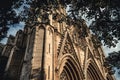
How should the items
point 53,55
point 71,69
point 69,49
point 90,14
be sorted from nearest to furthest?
point 90,14
point 53,55
point 71,69
point 69,49

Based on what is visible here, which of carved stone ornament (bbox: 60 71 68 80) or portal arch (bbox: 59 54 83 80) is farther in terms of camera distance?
portal arch (bbox: 59 54 83 80)

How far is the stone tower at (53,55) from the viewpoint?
1580 centimetres

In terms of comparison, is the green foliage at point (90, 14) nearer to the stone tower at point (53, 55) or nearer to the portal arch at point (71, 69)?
the stone tower at point (53, 55)

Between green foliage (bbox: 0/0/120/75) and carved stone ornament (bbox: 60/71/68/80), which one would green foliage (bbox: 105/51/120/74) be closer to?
green foliage (bbox: 0/0/120/75)

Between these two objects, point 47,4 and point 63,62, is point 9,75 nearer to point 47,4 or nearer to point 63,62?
point 63,62

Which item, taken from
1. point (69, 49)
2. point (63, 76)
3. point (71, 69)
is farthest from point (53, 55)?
point (69, 49)

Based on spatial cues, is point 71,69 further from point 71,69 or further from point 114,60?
point 114,60

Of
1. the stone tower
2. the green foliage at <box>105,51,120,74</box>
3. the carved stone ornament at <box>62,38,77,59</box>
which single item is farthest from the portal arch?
the green foliage at <box>105,51,120,74</box>

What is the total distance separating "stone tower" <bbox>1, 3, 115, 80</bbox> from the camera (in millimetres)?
15797

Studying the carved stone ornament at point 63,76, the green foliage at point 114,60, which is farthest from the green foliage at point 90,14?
the carved stone ornament at point 63,76

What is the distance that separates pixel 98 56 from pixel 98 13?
49.0 ft

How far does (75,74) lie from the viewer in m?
21.5

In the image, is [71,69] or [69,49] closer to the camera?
[71,69]

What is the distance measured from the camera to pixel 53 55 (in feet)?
59.3
